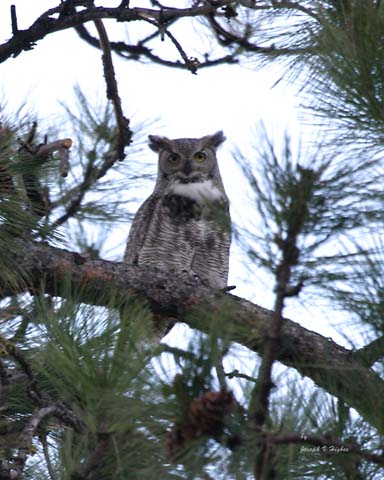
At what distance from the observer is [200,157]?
4254mm

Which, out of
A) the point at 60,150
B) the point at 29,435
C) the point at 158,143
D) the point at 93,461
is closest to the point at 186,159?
the point at 158,143

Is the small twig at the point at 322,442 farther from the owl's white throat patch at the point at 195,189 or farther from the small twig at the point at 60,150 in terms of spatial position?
the owl's white throat patch at the point at 195,189

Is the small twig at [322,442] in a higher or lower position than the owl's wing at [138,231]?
lower

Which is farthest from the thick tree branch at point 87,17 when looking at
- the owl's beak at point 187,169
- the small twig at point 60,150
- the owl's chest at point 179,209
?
the owl's beak at point 187,169

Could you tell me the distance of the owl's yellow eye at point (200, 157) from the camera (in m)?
4.23

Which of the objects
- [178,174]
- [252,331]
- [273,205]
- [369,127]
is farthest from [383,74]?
[178,174]

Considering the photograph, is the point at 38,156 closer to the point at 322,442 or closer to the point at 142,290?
the point at 142,290

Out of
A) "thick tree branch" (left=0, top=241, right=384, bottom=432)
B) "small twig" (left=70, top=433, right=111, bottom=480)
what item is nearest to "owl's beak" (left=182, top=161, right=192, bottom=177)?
"thick tree branch" (left=0, top=241, right=384, bottom=432)

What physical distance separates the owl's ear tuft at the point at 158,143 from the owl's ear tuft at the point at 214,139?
6.7 inches

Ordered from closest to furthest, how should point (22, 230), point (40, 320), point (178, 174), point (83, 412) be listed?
point (83, 412)
point (40, 320)
point (22, 230)
point (178, 174)

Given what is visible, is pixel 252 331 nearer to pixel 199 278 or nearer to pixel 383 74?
pixel 383 74

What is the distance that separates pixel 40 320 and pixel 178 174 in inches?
93.0

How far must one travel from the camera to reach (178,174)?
13.5ft

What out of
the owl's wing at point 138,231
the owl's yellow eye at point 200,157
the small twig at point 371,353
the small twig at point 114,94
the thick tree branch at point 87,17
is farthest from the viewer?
the owl's yellow eye at point 200,157
